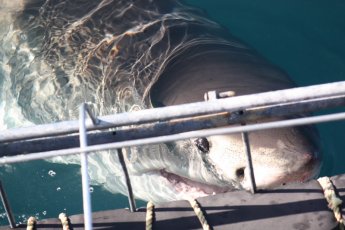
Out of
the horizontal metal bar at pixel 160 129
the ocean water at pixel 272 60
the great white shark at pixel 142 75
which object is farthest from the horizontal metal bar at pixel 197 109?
the ocean water at pixel 272 60

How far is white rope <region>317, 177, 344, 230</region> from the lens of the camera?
1502 millimetres

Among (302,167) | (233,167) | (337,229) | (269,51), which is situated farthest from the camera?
(269,51)

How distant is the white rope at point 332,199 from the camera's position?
1502 mm

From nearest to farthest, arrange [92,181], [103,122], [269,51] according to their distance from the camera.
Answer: [103,122], [92,181], [269,51]

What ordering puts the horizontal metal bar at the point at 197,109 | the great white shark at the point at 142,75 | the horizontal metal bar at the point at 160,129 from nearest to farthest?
the horizontal metal bar at the point at 197,109 → the horizontal metal bar at the point at 160,129 → the great white shark at the point at 142,75

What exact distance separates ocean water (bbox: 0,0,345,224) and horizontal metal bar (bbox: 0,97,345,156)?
6.88ft

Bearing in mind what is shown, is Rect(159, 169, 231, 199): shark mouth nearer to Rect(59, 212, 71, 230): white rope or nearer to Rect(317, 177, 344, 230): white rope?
Rect(317, 177, 344, 230): white rope

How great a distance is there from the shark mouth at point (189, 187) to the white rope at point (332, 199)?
2.78 ft

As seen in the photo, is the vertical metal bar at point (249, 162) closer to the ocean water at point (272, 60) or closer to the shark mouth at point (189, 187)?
the shark mouth at point (189, 187)

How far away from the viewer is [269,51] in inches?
199

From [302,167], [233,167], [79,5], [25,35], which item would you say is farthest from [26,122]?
[302,167]

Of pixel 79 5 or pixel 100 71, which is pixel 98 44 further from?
pixel 79 5

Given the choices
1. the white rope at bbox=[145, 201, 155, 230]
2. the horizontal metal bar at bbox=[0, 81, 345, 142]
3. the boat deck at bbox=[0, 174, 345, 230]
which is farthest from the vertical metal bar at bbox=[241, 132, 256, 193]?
the white rope at bbox=[145, 201, 155, 230]

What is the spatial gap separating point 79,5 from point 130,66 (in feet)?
2.57
